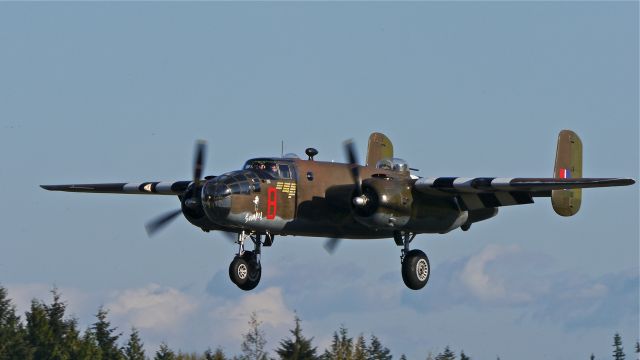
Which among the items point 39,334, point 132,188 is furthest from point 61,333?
point 132,188

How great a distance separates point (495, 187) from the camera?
4419 cm

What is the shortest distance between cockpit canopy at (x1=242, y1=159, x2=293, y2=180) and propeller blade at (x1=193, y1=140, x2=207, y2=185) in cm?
149

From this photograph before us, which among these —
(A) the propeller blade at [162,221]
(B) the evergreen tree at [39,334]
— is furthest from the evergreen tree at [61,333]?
(A) the propeller blade at [162,221]

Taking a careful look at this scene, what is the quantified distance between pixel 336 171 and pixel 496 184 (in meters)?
4.98

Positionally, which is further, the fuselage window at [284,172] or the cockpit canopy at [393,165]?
the cockpit canopy at [393,165]

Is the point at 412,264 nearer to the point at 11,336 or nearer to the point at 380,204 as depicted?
the point at 380,204

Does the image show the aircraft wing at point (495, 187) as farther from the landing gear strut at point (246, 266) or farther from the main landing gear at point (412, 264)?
the landing gear strut at point (246, 266)

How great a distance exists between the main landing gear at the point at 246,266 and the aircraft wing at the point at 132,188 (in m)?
3.73

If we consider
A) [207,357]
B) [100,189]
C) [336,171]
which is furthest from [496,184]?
[207,357]

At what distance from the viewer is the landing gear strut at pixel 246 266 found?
44.0 meters

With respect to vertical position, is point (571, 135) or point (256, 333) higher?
point (571, 135)

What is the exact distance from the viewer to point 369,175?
147ft

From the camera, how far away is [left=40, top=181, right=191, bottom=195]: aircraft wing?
Answer: 47281 millimetres

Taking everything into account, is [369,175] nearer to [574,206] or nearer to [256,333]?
[574,206]
